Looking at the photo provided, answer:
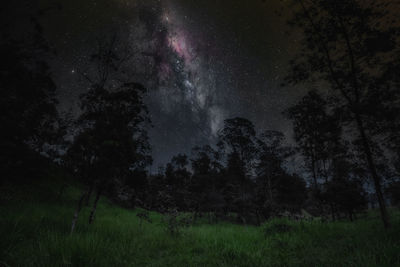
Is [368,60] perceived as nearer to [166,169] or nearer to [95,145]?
[95,145]

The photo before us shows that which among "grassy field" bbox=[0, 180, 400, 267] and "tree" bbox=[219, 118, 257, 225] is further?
"tree" bbox=[219, 118, 257, 225]

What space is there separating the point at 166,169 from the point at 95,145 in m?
47.0

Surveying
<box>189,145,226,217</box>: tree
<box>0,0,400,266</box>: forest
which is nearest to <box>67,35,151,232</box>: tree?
<box>0,0,400,266</box>: forest

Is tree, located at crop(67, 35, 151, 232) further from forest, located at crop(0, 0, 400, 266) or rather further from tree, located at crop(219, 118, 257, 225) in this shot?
tree, located at crop(219, 118, 257, 225)

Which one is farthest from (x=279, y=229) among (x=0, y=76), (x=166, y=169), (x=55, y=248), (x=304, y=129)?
(x=166, y=169)

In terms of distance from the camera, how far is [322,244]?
508 cm

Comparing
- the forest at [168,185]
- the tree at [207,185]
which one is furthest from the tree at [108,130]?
the tree at [207,185]

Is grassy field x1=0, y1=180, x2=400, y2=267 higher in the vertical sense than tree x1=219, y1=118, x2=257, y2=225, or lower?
lower

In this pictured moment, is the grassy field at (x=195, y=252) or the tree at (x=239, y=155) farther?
the tree at (x=239, y=155)

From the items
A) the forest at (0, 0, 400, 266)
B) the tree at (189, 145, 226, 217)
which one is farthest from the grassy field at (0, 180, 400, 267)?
the tree at (189, 145, 226, 217)

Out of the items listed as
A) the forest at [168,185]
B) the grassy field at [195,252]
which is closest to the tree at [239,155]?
the forest at [168,185]

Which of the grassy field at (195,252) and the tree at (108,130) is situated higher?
the tree at (108,130)

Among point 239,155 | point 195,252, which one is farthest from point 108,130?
point 239,155

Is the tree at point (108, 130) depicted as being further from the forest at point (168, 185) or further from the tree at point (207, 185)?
the tree at point (207, 185)
